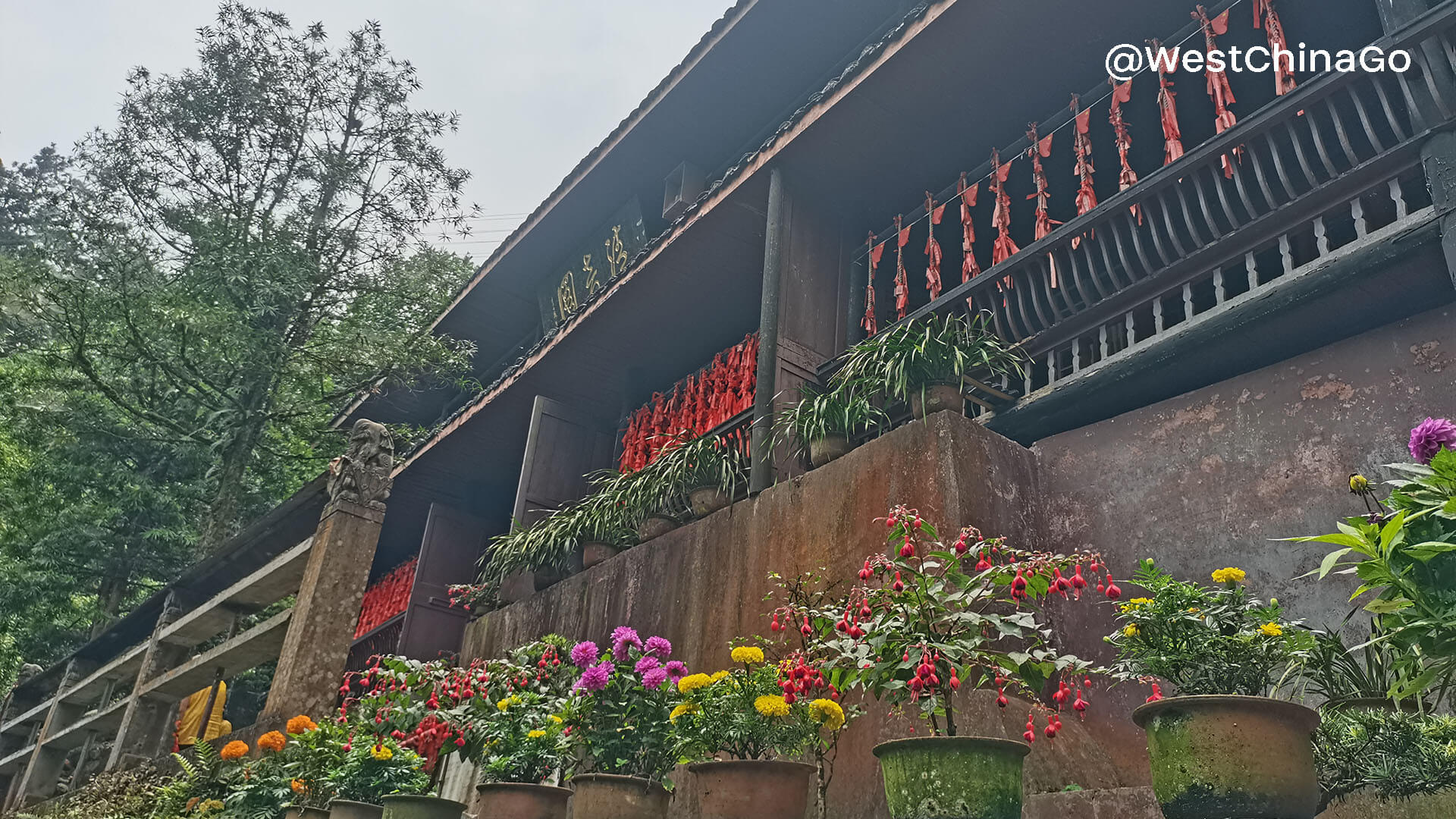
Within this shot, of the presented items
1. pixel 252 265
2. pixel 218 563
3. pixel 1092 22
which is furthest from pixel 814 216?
pixel 252 265

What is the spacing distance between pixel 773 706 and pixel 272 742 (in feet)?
12.0

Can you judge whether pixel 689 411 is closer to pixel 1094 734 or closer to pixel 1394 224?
pixel 1094 734

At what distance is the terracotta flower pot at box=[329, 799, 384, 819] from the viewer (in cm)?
467

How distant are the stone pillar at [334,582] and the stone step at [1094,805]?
15.3 feet

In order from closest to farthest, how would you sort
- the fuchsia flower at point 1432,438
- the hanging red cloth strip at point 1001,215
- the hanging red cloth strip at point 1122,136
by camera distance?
the fuchsia flower at point 1432,438 < the hanging red cloth strip at point 1122,136 < the hanging red cloth strip at point 1001,215

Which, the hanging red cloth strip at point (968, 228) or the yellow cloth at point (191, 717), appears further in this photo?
the yellow cloth at point (191, 717)

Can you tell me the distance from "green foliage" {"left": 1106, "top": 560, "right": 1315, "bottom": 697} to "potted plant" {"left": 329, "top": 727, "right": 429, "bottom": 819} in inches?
146

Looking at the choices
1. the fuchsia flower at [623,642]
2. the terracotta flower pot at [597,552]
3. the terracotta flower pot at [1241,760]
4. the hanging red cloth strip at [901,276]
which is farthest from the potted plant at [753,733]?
the terracotta flower pot at [597,552]

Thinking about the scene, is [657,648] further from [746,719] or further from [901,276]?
[901,276]

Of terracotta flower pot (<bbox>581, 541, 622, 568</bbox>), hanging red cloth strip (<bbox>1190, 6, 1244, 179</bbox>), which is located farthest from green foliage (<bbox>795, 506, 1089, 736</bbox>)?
terracotta flower pot (<bbox>581, 541, 622, 568</bbox>)

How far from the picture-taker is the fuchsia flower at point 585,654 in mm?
4637

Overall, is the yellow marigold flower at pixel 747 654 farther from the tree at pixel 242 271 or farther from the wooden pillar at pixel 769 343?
the tree at pixel 242 271

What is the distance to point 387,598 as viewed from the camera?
44.2 feet

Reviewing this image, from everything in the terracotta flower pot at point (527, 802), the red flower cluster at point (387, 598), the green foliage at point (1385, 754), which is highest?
the red flower cluster at point (387, 598)
